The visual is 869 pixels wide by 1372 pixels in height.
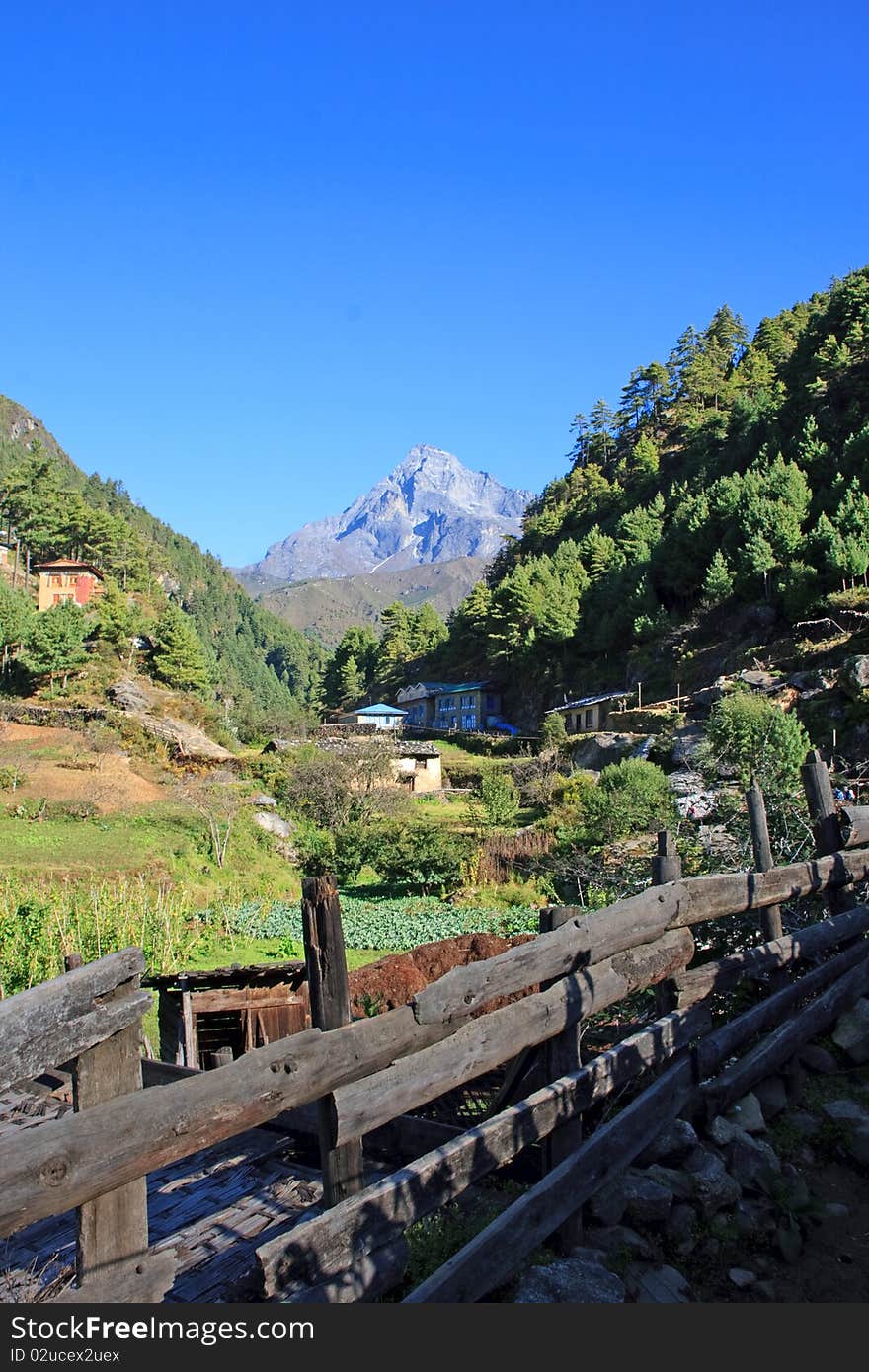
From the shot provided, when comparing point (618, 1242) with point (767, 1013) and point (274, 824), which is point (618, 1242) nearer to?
point (767, 1013)

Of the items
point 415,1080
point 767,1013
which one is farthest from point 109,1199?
point 767,1013

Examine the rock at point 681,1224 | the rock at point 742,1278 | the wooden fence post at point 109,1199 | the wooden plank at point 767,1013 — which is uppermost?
the wooden fence post at point 109,1199

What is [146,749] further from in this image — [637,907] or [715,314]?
[715,314]

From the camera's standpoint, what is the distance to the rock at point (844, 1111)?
5.66 meters

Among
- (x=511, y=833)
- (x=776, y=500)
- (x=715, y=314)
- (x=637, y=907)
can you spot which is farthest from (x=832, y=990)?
(x=715, y=314)

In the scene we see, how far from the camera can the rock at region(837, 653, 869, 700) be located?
3688 cm

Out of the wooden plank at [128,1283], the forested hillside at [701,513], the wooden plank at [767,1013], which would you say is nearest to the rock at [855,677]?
the forested hillside at [701,513]

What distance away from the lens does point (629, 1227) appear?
4.54 meters

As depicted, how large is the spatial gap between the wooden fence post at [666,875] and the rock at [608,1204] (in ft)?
4.66

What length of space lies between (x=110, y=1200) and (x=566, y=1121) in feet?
8.30

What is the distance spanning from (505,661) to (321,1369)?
75677mm

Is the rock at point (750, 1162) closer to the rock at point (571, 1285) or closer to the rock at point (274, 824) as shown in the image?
the rock at point (571, 1285)

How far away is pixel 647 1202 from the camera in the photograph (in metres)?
4.55

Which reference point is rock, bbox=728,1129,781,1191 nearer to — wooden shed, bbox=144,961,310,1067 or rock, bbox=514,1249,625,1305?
rock, bbox=514,1249,625,1305
